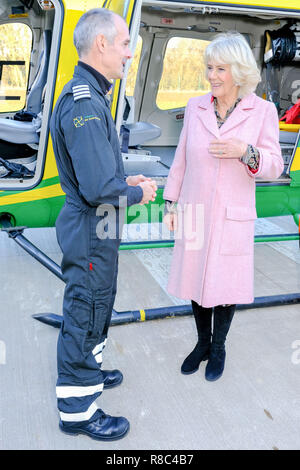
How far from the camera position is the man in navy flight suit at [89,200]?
5.46ft

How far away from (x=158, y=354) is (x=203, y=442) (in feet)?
2.47

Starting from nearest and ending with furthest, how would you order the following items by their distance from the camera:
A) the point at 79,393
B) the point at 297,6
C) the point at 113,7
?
the point at 79,393, the point at 113,7, the point at 297,6

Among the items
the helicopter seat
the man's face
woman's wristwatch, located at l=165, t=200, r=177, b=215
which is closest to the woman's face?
the man's face

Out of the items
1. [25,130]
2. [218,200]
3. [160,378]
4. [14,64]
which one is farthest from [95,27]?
[14,64]

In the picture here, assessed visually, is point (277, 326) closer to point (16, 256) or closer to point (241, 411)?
point (241, 411)

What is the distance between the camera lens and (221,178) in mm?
2213

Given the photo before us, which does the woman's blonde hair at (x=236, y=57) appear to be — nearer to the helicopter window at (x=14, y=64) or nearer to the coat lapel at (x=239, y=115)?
the coat lapel at (x=239, y=115)

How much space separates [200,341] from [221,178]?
0.94m

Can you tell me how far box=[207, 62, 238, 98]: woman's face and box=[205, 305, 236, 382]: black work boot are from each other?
3.51 ft

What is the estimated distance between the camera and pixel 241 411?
7.66 feet

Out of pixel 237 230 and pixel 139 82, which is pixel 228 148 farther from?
pixel 139 82

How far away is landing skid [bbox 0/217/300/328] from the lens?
306 cm

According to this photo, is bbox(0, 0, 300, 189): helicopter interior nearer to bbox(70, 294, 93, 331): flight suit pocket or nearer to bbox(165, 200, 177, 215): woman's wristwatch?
bbox(165, 200, 177, 215): woman's wristwatch
